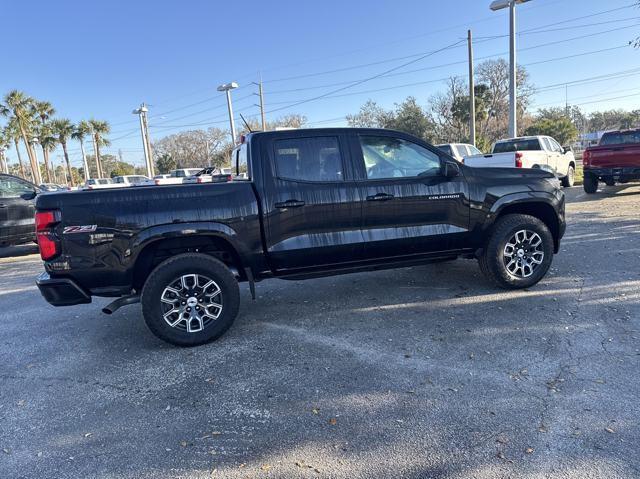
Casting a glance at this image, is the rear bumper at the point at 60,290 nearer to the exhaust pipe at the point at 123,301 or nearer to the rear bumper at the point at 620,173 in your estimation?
the exhaust pipe at the point at 123,301

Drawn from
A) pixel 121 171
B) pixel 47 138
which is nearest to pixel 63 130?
pixel 47 138

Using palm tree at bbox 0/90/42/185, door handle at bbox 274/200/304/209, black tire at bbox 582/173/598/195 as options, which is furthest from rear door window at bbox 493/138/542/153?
palm tree at bbox 0/90/42/185

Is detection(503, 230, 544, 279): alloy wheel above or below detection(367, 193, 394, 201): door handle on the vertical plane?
below

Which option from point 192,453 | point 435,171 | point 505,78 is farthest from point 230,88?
point 192,453

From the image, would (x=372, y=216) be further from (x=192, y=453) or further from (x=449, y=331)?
(x=192, y=453)

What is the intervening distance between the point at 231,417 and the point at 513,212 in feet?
12.6

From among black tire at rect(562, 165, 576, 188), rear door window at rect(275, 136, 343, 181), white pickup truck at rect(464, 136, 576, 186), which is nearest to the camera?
rear door window at rect(275, 136, 343, 181)

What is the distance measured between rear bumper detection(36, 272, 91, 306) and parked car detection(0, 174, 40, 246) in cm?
604

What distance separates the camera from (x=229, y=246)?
14.0 feet

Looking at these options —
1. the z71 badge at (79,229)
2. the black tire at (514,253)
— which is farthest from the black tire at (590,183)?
the z71 badge at (79,229)

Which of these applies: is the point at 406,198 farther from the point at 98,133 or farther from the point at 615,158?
the point at 98,133

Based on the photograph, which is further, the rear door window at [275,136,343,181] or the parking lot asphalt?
the rear door window at [275,136,343,181]

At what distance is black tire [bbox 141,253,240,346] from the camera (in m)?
3.92

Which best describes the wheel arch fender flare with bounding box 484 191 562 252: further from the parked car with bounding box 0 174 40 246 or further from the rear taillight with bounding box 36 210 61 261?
the parked car with bounding box 0 174 40 246
